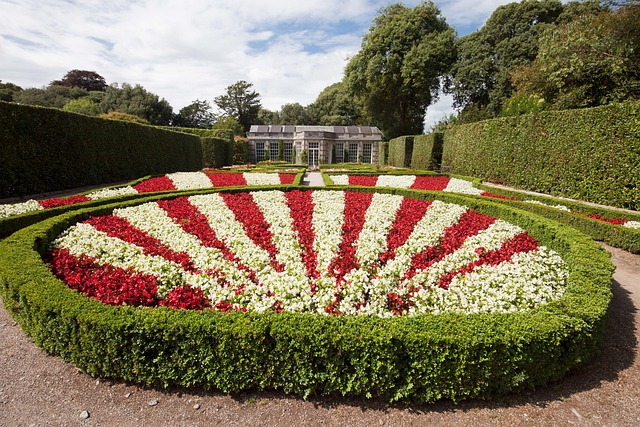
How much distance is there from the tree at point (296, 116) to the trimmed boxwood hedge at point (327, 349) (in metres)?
65.3

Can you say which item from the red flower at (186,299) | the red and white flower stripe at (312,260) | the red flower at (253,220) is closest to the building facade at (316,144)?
the red flower at (253,220)

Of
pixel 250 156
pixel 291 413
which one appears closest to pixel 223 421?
pixel 291 413

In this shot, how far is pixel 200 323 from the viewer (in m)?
2.66

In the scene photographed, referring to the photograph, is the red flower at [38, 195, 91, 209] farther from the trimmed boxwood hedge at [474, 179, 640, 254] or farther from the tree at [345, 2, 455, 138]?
the tree at [345, 2, 455, 138]

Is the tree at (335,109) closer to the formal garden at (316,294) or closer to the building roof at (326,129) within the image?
the building roof at (326,129)

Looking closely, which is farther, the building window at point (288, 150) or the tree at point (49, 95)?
the tree at point (49, 95)

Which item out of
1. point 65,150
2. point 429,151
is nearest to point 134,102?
point 65,150

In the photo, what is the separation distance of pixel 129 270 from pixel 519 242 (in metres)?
6.50

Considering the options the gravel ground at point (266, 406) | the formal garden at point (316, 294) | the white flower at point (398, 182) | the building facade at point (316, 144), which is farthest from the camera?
the building facade at point (316, 144)

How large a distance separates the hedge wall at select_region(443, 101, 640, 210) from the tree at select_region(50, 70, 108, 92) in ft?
235

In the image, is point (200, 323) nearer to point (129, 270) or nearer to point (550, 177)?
point (129, 270)

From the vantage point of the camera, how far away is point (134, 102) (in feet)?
156

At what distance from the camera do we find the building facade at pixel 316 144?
42.0 meters

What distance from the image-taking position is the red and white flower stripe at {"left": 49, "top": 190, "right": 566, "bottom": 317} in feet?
11.9
